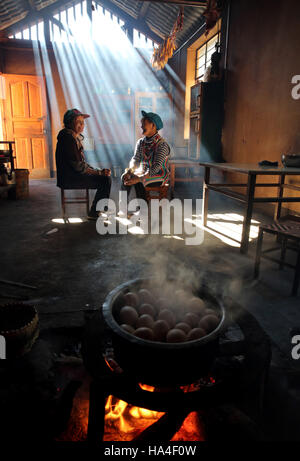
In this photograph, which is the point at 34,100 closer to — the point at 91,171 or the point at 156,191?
the point at 91,171

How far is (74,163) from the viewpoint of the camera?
490cm

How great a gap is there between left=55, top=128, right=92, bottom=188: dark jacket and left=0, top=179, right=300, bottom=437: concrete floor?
738 millimetres

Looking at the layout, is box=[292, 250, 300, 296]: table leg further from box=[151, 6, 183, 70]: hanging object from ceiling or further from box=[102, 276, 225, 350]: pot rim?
box=[151, 6, 183, 70]: hanging object from ceiling

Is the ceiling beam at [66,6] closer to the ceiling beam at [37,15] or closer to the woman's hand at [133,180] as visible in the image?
the ceiling beam at [37,15]

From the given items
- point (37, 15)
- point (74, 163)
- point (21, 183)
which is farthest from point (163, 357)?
point (37, 15)

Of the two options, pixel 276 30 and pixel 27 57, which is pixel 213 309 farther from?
pixel 27 57

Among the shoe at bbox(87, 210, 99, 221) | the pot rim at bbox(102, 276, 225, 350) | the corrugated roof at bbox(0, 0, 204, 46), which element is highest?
the corrugated roof at bbox(0, 0, 204, 46)

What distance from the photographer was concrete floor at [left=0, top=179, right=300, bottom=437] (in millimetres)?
2316

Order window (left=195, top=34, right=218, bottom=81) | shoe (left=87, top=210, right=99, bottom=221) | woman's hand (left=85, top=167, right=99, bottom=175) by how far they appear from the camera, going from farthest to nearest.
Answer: window (left=195, top=34, right=218, bottom=81) < shoe (left=87, top=210, right=99, bottom=221) < woman's hand (left=85, top=167, right=99, bottom=175)

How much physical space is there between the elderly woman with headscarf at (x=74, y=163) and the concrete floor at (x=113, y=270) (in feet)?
2.22

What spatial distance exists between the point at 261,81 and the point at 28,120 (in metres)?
8.08

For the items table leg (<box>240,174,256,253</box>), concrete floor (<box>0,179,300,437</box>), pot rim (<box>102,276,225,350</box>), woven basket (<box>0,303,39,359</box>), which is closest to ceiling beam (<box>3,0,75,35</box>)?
concrete floor (<box>0,179,300,437</box>)
